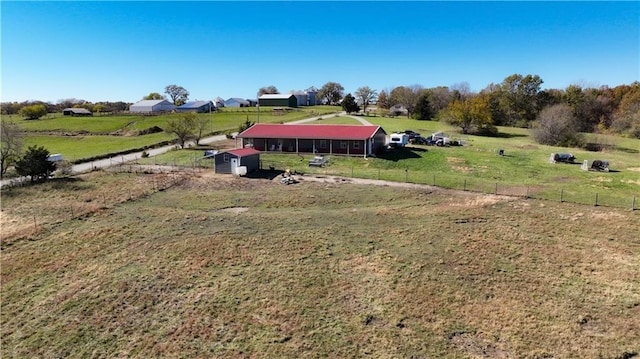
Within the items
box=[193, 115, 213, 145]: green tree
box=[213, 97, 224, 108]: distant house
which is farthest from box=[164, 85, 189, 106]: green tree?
box=[193, 115, 213, 145]: green tree

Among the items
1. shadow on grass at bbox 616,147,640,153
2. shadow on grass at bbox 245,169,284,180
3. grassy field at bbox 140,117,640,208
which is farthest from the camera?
shadow on grass at bbox 616,147,640,153

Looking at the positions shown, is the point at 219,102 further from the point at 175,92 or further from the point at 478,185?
the point at 478,185

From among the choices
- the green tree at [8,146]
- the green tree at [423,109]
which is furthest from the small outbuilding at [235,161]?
the green tree at [423,109]

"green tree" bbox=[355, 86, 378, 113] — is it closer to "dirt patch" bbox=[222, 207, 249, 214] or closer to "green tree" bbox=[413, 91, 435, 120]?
"green tree" bbox=[413, 91, 435, 120]

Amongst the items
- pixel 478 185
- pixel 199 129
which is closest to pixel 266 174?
pixel 478 185

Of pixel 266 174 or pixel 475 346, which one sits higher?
pixel 266 174
